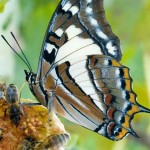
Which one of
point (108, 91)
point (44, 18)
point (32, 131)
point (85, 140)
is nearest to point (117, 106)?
point (108, 91)

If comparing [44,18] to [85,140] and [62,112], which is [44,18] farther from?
[62,112]

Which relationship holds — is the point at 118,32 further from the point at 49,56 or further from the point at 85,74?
the point at 49,56

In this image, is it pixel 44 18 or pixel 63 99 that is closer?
pixel 63 99

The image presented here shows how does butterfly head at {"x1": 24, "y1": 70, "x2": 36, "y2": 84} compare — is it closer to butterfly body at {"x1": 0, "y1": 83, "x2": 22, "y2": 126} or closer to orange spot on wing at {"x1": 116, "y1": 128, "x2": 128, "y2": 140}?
butterfly body at {"x1": 0, "y1": 83, "x2": 22, "y2": 126}

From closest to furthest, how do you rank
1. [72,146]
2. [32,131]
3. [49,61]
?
1. [32,131]
2. [49,61]
3. [72,146]

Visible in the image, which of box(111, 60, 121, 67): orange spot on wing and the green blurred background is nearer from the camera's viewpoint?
box(111, 60, 121, 67): orange spot on wing

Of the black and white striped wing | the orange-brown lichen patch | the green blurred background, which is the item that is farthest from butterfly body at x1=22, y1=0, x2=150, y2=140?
the green blurred background

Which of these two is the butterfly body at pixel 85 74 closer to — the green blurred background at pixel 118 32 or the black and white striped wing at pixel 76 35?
the black and white striped wing at pixel 76 35

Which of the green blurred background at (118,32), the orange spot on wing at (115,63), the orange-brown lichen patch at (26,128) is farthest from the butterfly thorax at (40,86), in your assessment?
the green blurred background at (118,32)
